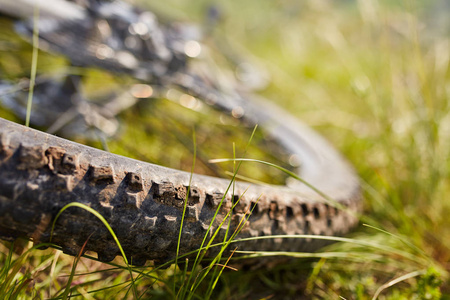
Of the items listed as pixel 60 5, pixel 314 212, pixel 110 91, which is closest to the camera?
pixel 314 212

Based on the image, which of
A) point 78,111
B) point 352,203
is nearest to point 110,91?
point 78,111

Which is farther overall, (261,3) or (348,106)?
(261,3)

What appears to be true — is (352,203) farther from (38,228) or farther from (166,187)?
(38,228)

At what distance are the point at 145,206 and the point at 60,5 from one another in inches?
36.0

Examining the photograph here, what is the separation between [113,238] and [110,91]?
4.01 ft

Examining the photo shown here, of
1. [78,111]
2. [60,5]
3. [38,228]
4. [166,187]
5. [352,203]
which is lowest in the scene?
[38,228]

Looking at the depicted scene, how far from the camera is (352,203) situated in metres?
1.03

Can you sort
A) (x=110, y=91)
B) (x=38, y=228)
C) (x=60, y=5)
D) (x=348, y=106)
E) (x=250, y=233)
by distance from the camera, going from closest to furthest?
(x=38, y=228), (x=250, y=233), (x=60, y=5), (x=110, y=91), (x=348, y=106)

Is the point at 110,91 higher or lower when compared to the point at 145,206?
higher

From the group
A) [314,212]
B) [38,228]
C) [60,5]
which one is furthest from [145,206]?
[60,5]

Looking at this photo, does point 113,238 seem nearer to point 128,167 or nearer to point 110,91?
point 128,167

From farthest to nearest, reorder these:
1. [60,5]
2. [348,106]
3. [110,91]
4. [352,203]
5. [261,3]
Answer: [261,3], [348,106], [110,91], [60,5], [352,203]

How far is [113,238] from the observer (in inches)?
22.2

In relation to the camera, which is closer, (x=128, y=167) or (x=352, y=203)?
(x=128, y=167)
